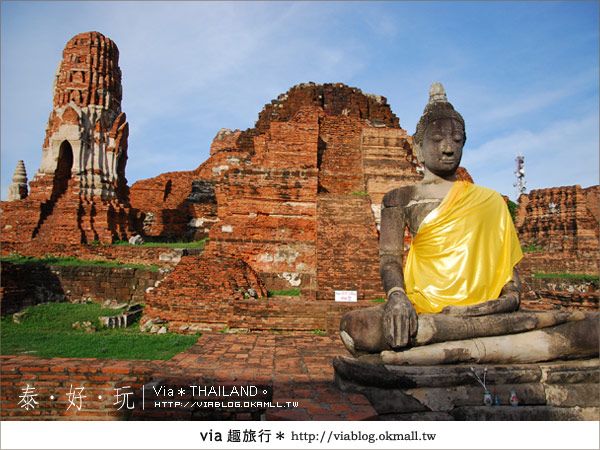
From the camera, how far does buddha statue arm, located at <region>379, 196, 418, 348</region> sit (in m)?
3.47

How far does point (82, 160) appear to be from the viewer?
16547 millimetres

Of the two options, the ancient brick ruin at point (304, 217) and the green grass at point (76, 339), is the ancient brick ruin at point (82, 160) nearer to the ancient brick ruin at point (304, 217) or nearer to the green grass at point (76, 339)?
the ancient brick ruin at point (304, 217)

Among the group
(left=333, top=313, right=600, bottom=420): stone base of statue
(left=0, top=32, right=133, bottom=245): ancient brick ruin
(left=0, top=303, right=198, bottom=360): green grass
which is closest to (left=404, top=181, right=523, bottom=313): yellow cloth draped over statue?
(left=333, top=313, right=600, bottom=420): stone base of statue

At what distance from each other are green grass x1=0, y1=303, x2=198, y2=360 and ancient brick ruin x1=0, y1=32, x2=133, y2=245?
6.05 meters

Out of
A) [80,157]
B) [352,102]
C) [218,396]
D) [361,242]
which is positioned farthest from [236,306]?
[352,102]

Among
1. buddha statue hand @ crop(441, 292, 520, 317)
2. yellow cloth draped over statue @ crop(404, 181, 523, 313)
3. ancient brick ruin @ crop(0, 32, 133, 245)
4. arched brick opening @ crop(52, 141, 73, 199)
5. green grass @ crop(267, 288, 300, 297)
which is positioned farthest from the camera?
arched brick opening @ crop(52, 141, 73, 199)

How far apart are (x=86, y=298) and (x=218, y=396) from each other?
31.2 ft

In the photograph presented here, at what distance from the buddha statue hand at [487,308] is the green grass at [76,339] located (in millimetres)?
3883

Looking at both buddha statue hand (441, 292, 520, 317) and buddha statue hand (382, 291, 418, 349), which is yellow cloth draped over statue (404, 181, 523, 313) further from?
buddha statue hand (382, 291, 418, 349)

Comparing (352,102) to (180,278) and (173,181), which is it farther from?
(180,278)

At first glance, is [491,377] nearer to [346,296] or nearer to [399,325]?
[399,325]

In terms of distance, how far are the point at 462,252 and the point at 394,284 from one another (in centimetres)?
67

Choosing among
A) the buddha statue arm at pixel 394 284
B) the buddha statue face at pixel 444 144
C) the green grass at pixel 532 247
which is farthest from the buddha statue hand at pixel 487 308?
the green grass at pixel 532 247

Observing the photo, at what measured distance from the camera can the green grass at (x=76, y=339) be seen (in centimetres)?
617
